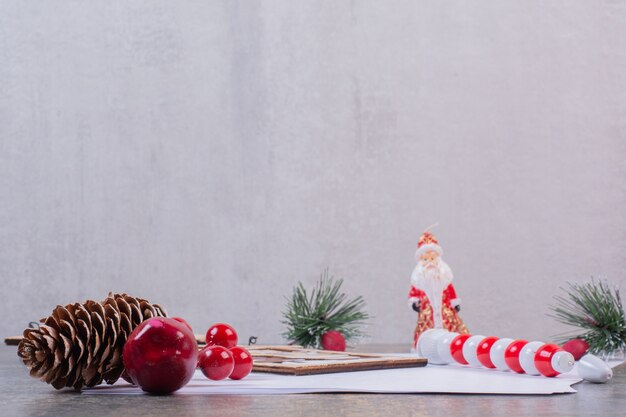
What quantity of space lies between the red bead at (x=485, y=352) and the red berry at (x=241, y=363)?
301mm

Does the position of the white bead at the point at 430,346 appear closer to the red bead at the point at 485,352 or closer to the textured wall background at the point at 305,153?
the red bead at the point at 485,352

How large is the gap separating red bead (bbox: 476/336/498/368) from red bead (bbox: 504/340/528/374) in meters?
0.04

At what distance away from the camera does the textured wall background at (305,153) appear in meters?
2.72

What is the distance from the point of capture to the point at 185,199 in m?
2.77

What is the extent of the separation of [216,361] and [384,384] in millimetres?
170

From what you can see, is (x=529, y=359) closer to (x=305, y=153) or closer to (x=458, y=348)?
(x=458, y=348)

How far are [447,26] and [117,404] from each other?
246cm

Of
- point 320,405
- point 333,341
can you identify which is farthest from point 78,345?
point 333,341

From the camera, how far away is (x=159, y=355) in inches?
25.6

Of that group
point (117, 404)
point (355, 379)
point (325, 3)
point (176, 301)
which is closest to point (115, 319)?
point (117, 404)

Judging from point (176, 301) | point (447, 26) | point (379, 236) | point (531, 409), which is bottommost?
point (531, 409)

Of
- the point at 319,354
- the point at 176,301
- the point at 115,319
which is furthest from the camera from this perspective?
the point at 176,301

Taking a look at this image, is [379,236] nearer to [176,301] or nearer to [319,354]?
[176,301]

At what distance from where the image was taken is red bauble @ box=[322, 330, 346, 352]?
1.29 m
